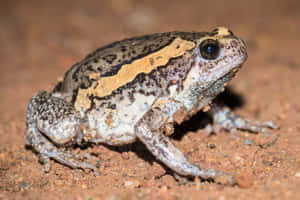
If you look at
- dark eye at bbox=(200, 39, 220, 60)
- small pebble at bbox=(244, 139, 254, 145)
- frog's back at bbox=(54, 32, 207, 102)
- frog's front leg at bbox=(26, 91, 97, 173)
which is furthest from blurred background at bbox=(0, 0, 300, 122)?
dark eye at bbox=(200, 39, 220, 60)

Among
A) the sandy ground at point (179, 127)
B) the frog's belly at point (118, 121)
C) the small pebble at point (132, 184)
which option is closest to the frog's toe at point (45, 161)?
the sandy ground at point (179, 127)

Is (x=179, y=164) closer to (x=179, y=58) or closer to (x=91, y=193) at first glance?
(x=91, y=193)

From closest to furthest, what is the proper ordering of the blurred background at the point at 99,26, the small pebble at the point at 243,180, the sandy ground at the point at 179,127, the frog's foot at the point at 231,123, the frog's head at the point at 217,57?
the small pebble at the point at 243,180
the sandy ground at the point at 179,127
the frog's head at the point at 217,57
the frog's foot at the point at 231,123
the blurred background at the point at 99,26

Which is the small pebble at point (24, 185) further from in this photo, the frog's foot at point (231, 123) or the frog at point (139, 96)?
the frog's foot at point (231, 123)

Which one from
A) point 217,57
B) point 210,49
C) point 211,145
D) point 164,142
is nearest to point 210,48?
point 210,49

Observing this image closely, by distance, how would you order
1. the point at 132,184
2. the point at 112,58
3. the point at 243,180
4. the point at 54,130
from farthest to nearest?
the point at 112,58 → the point at 54,130 → the point at 132,184 → the point at 243,180

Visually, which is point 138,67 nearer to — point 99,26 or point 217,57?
point 217,57
